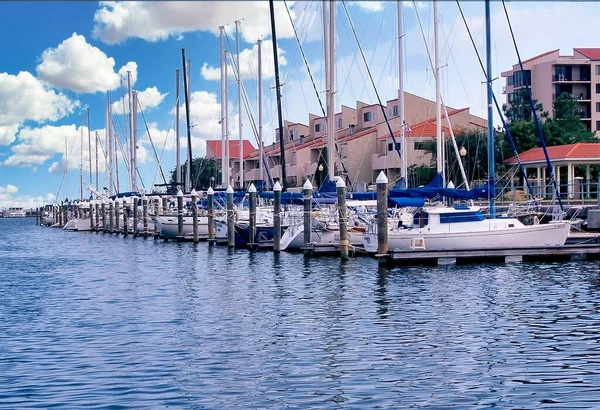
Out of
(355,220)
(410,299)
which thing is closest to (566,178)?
(355,220)

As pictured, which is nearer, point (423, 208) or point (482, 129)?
point (423, 208)

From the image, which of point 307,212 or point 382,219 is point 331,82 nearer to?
point 307,212

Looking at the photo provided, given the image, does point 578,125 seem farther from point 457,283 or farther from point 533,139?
point 457,283

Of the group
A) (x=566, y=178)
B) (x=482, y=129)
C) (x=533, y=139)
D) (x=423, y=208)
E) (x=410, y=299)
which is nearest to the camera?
(x=410, y=299)

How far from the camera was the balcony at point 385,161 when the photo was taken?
85250 millimetres

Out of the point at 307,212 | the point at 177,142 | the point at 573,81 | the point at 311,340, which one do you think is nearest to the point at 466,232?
the point at 307,212

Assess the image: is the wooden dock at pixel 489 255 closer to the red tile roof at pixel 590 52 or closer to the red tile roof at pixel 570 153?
the red tile roof at pixel 570 153

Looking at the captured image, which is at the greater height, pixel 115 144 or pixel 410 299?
pixel 115 144

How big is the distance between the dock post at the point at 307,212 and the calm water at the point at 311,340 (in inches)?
239

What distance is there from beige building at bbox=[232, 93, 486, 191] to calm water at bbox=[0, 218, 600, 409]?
47153 millimetres

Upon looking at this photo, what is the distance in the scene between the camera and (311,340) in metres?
21.5

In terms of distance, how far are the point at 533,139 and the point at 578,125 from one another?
10.9 meters

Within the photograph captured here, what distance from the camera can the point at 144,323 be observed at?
82.5 ft

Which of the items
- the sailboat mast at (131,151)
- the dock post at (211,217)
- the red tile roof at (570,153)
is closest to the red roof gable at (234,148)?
the sailboat mast at (131,151)
